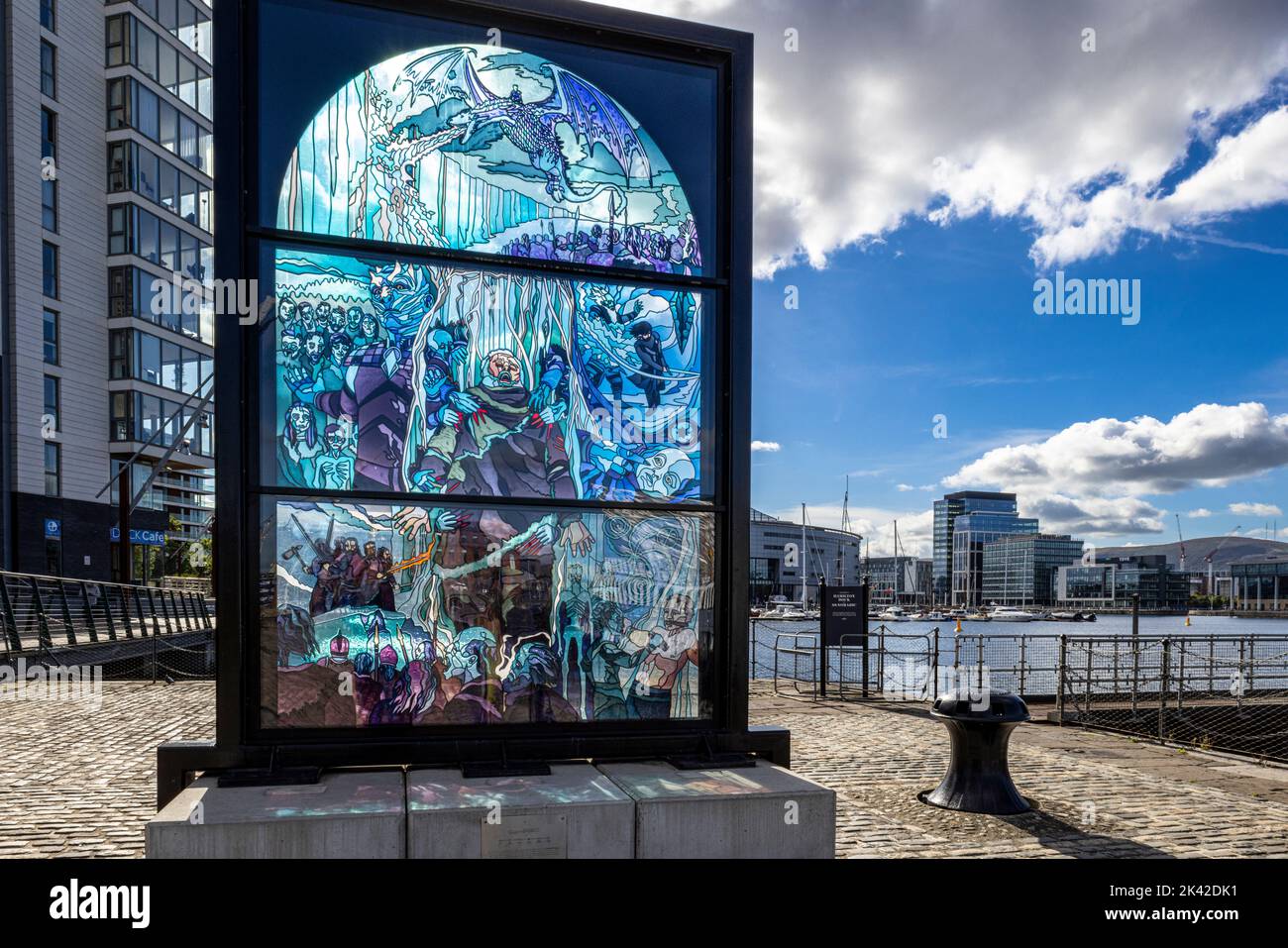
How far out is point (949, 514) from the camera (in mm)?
161750

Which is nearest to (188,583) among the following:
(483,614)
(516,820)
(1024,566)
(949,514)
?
(483,614)

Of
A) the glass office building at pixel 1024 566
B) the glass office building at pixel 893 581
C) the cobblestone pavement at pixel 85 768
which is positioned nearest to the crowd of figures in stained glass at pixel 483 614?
the cobblestone pavement at pixel 85 768

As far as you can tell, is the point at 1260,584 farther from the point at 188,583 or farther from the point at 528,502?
the point at 528,502

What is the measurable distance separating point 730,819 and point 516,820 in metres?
1.20

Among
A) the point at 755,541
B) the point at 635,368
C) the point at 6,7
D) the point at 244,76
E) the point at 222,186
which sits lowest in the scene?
the point at 755,541

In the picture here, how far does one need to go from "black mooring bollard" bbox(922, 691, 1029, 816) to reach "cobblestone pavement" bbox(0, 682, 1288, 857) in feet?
0.63

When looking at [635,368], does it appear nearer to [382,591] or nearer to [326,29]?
[382,591]

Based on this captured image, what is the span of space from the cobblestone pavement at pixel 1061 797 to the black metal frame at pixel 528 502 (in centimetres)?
198

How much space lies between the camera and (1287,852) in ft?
20.7

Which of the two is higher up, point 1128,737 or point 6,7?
point 6,7

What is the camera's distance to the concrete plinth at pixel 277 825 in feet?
13.4

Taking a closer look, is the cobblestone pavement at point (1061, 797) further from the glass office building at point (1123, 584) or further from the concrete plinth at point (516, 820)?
the glass office building at point (1123, 584)
